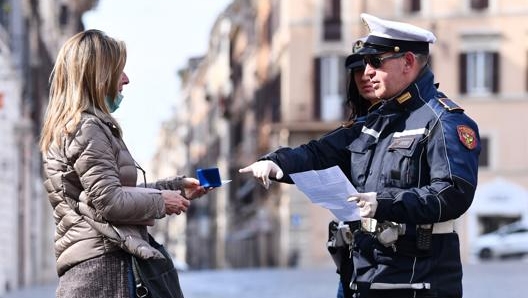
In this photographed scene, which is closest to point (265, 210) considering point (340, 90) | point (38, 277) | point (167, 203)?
point (340, 90)

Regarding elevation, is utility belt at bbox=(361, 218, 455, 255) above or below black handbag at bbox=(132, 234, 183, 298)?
above

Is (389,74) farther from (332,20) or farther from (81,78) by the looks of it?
(332,20)

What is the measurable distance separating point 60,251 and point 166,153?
523 feet

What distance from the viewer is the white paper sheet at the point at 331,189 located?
603cm

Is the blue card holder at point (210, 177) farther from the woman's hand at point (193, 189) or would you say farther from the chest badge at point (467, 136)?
the chest badge at point (467, 136)

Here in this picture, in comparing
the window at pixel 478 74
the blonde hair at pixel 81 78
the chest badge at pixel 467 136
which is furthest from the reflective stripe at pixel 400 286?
the window at pixel 478 74

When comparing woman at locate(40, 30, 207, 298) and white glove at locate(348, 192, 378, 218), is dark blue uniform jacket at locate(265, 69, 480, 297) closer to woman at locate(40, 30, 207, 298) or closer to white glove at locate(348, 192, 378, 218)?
white glove at locate(348, 192, 378, 218)

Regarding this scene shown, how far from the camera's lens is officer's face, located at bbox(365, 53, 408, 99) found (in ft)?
20.4

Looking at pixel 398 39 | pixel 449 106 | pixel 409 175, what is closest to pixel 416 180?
pixel 409 175

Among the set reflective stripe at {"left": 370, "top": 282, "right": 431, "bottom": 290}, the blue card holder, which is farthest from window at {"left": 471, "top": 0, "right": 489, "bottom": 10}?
reflective stripe at {"left": 370, "top": 282, "right": 431, "bottom": 290}

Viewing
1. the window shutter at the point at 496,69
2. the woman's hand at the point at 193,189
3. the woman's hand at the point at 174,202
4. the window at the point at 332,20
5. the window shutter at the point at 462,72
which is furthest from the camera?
the window at the point at 332,20

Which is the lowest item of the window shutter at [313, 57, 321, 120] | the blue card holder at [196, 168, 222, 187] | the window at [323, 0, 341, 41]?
the window shutter at [313, 57, 321, 120]

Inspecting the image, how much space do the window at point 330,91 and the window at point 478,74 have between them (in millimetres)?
4052

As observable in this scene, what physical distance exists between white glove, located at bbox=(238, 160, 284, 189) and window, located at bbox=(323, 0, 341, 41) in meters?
48.1
